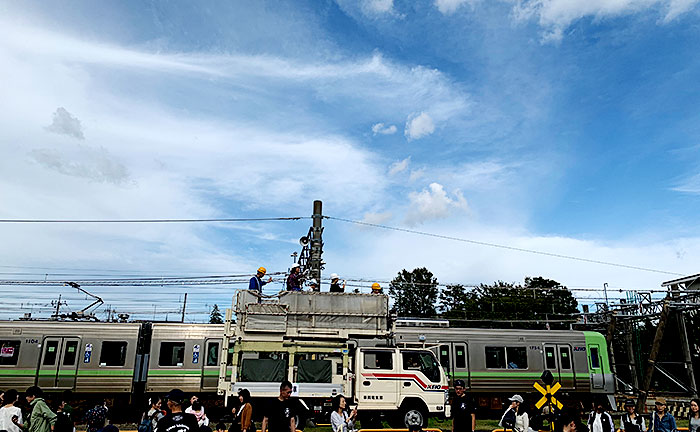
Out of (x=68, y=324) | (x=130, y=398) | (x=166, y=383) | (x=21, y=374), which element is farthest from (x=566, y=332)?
(x=21, y=374)

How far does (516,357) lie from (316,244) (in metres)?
9.38

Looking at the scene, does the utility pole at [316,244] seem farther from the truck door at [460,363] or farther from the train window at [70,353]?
the train window at [70,353]

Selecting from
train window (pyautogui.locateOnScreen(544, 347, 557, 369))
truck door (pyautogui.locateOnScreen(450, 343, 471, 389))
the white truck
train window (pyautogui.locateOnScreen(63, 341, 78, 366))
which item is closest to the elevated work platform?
the white truck

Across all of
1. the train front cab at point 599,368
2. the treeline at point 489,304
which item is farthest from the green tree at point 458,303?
the train front cab at point 599,368

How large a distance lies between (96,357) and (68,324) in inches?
65.1

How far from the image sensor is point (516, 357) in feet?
69.2

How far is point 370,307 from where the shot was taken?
16.1 m

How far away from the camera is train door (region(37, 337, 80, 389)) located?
1858 centimetres

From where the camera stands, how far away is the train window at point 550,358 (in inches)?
831

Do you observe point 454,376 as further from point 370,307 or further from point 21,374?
point 21,374

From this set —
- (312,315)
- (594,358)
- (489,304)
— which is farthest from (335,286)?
(489,304)

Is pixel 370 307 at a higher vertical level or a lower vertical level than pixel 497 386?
higher

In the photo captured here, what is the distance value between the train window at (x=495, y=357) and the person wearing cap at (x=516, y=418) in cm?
871

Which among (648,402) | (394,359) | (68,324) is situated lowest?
(648,402)
